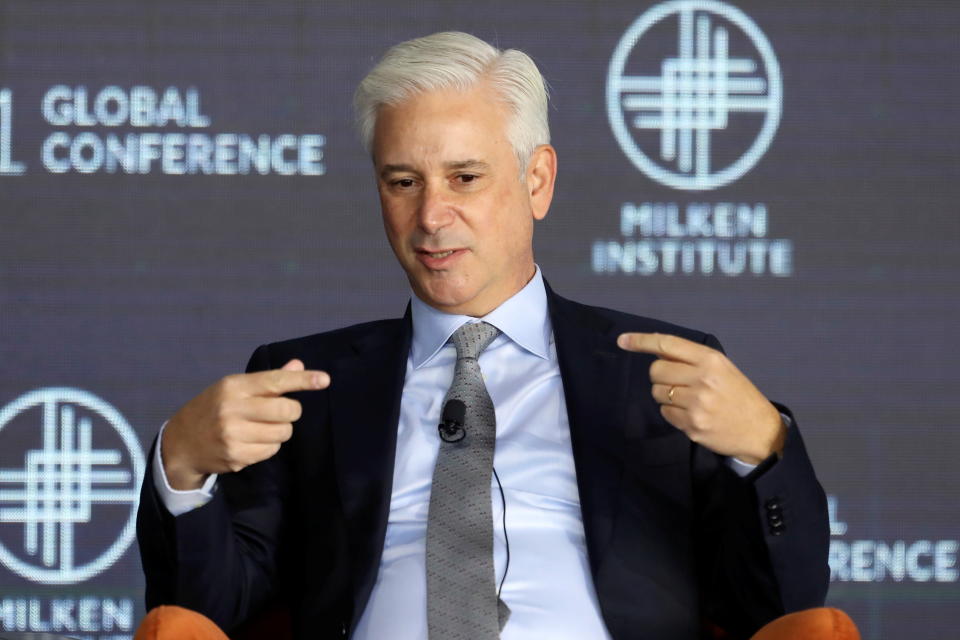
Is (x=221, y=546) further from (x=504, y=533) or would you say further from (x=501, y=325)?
(x=501, y=325)

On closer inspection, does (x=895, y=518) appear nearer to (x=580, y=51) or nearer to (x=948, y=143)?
(x=948, y=143)

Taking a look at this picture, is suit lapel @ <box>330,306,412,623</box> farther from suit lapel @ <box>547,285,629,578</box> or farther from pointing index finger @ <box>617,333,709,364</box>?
pointing index finger @ <box>617,333,709,364</box>

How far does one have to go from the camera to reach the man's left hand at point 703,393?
170cm

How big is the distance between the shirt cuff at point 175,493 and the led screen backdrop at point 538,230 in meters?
1.46

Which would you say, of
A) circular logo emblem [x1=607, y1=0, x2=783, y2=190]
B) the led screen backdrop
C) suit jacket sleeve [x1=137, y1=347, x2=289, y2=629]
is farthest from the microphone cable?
circular logo emblem [x1=607, y1=0, x2=783, y2=190]

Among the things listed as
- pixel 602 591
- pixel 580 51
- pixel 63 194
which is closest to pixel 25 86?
pixel 63 194

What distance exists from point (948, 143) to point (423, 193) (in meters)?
1.67

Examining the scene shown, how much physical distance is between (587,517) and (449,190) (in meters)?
0.55

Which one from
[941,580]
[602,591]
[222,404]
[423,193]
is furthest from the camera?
[941,580]

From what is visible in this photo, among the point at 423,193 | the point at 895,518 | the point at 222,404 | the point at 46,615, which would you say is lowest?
the point at 46,615

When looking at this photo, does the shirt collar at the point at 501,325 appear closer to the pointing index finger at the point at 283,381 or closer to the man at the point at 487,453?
the man at the point at 487,453

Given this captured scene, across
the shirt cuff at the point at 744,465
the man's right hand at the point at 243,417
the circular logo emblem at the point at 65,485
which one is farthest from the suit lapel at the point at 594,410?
the circular logo emblem at the point at 65,485

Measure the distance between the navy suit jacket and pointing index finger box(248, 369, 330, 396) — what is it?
0.68 feet

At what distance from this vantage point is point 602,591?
1916 millimetres
